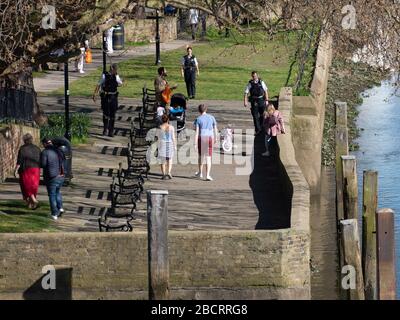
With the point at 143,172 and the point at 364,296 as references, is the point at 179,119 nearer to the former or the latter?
the point at 143,172

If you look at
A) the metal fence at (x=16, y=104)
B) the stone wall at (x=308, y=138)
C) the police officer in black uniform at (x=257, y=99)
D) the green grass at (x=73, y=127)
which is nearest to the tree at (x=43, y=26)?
the metal fence at (x=16, y=104)

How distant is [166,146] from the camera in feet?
96.7

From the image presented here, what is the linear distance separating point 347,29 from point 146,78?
8.83 metres

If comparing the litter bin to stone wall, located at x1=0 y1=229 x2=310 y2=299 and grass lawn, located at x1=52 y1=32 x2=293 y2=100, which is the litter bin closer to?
stone wall, located at x1=0 y1=229 x2=310 y2=299

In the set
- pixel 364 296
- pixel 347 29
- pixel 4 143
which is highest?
pixel 347 29

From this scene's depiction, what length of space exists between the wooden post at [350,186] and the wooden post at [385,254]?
13.2 ft

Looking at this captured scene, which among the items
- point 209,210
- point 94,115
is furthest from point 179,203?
point 94,115

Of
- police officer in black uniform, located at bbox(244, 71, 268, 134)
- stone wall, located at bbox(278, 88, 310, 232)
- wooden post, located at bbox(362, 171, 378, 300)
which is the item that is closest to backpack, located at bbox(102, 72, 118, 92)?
police officer in black uniform, located at bbox(244, 71, 268, 134)

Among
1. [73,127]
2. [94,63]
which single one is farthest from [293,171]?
[94,63]

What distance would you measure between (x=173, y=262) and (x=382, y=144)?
21441 mm

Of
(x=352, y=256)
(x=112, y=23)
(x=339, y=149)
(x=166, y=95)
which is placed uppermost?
(x=112, y=23)

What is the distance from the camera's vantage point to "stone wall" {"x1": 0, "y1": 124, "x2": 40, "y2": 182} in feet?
96.0

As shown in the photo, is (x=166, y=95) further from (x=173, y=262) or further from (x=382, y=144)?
(x=173, y=262)

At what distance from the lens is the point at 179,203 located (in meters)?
27.9
